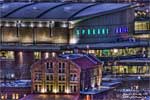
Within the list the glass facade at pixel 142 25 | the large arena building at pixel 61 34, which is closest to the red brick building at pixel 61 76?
the large arena building at pixel 61 34

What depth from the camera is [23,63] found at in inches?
2154

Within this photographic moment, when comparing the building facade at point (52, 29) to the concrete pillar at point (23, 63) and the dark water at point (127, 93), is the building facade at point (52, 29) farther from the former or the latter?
the dark water at point (127, 93)

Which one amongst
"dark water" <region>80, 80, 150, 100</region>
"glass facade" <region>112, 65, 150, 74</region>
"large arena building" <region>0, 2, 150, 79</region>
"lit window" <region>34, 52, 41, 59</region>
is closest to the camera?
"dark water" <region>80, 80, 150, 100</region>

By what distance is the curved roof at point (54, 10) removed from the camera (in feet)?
189

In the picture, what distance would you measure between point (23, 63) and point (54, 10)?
17.6ft

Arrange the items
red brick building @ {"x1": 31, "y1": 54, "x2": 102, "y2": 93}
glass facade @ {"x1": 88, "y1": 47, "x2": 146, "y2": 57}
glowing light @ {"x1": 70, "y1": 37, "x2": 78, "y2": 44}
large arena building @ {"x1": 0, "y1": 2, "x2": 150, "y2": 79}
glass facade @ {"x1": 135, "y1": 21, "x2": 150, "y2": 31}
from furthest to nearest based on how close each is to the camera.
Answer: glass facade @ {"x1": 135, "y1": 21, "x2": 150, "y2": 31}
glowing light @ {"x1": 70, "y1": 37, "x2": 78, "y2": 44}
glass facade @ {"x1": 88, "y1": 47, "x2": 146, "y2": 57}
large arena building @ {"x1": 0, "y1": 2, "x2": 150, "y2": 79}
red brick building @ {"x1": 31, "y1": 54, "x2": 102, "y2": 93}

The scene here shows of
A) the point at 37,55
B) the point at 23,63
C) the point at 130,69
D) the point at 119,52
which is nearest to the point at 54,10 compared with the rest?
the point at 37,55

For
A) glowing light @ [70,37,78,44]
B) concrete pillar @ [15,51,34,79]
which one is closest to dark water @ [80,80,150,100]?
concrete pillar @ [15,51,34,79]

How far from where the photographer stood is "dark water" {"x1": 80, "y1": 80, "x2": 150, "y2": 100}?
151ft

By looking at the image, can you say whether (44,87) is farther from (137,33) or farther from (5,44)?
(137,33)

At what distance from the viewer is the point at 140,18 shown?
6731 cm

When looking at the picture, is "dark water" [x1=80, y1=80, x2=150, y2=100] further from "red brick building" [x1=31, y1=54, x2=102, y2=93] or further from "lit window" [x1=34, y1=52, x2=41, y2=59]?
"lit window" [x1=34, y1=52, x2=41, y2=59]

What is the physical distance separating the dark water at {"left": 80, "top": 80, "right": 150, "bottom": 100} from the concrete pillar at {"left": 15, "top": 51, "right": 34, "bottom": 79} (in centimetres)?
517

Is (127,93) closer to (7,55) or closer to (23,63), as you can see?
(23,63)
